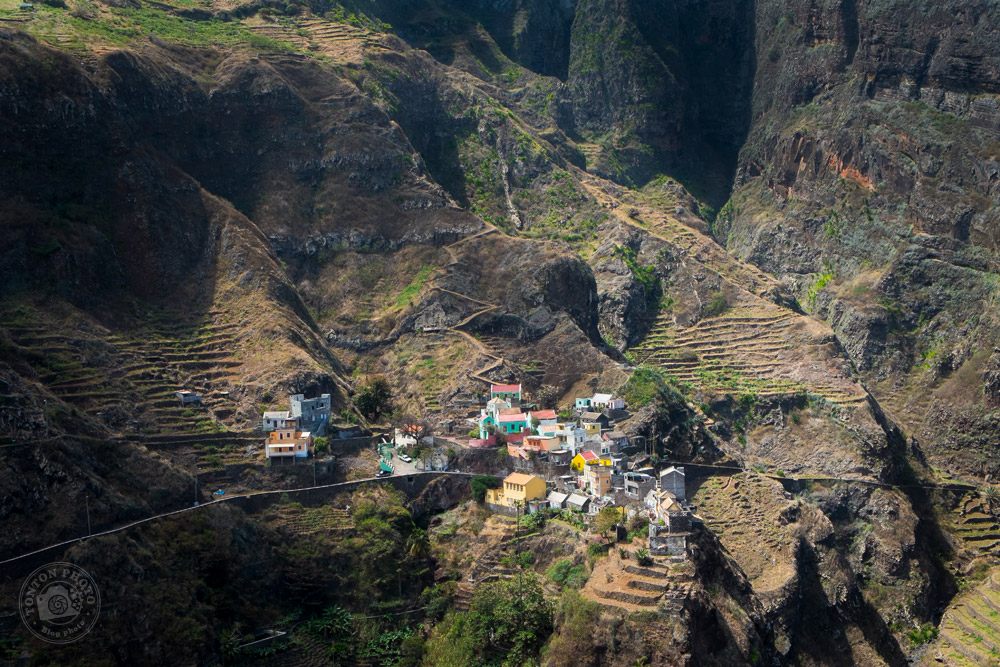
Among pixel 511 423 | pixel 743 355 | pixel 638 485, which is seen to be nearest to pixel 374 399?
pixel 511 423

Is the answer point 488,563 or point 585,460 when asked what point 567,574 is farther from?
point 585,460

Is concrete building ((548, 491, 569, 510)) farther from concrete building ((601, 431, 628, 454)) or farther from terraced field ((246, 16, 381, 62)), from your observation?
terraced field ((246, 16, 381, 62))

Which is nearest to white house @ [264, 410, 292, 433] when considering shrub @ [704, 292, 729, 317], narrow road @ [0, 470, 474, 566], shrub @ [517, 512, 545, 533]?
narrow road @ [0, 470, 474, 566]

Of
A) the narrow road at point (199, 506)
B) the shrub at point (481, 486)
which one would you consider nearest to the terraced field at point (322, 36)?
the narrow road at point (199, 506)

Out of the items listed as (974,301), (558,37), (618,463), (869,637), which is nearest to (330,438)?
(618,463)

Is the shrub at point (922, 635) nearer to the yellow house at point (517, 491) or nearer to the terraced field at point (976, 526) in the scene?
the terraced field at point (976, 526)

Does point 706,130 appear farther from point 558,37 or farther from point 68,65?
point 68,65
